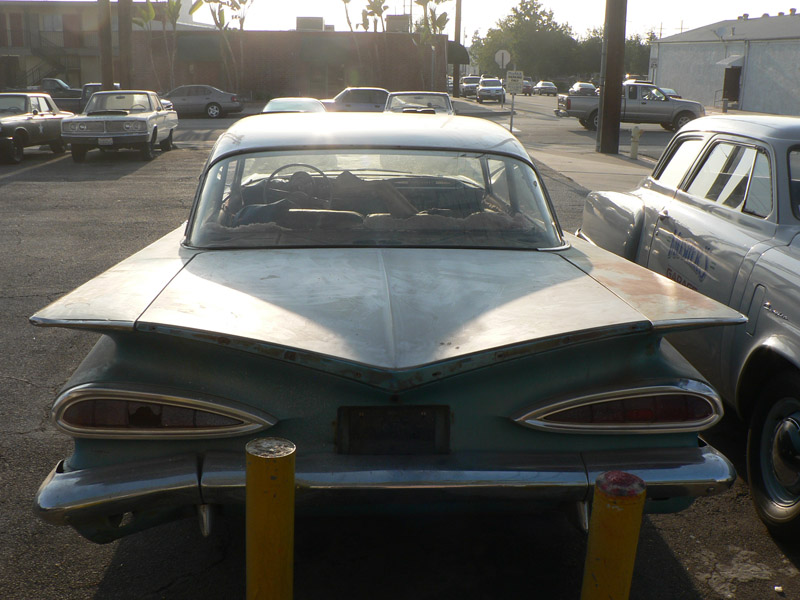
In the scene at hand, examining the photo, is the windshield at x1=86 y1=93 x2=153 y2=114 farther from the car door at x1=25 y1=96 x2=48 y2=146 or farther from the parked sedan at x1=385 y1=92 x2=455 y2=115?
the parked sedan at x1=385 y1=92 x2=455 y2=115

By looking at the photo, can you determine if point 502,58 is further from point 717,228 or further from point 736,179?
point 717,228

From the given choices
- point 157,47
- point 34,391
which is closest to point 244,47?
point 157,47

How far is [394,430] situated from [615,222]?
351 cm

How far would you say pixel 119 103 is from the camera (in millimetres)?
18453

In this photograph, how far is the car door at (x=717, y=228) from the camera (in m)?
3.96

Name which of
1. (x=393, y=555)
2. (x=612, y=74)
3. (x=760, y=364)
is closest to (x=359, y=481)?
(x=393, y=555)

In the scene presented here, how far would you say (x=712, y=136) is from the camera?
4.97 metres

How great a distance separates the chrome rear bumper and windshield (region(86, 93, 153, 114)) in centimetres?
1729

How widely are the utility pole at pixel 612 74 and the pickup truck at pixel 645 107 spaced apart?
8607 mm

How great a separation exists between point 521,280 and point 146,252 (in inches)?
66.3

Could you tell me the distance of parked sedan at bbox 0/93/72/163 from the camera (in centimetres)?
1720

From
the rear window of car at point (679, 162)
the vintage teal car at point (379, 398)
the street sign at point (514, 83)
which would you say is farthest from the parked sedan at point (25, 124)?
the vintage teal car at point (379, 398)

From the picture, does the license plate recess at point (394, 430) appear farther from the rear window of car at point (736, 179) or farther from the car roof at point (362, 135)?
the rear window of car at point (736, 179)

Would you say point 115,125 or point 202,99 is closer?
point 115,125
